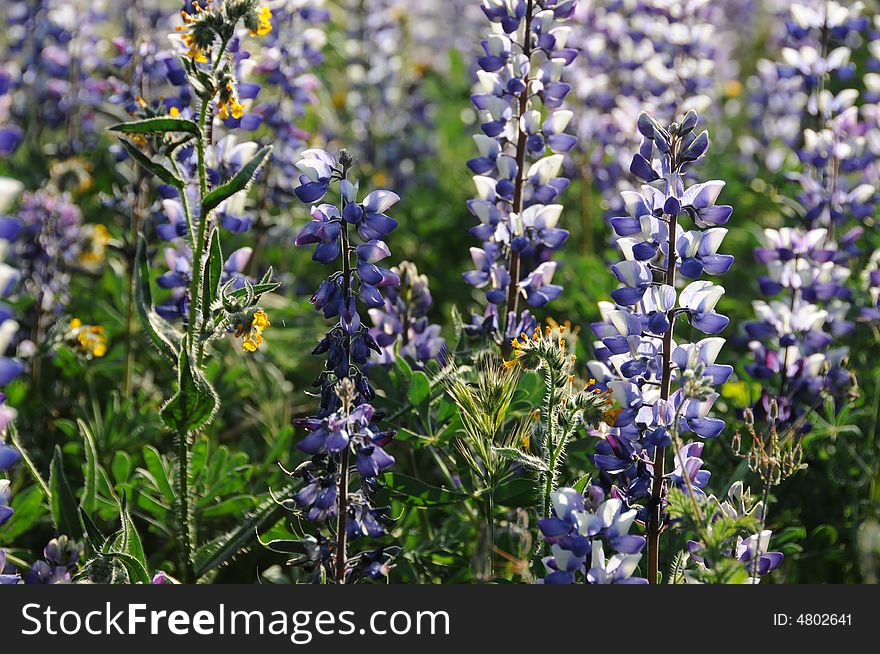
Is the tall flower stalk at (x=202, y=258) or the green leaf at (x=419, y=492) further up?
the tall flower stalk at (x=202, y=258)

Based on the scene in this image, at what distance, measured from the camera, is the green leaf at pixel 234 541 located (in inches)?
102

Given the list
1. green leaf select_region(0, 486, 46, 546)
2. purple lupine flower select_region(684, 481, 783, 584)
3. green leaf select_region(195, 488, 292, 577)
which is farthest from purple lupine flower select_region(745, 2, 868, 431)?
green leaf select_region(0, 486, 46, 546)

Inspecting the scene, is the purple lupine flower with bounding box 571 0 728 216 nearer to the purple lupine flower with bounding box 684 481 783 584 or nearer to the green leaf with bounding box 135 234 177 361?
the purple lupine flower with bounding box 684 481 783 584

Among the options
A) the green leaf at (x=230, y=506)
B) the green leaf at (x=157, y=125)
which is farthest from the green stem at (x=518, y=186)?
the green leaf at (x=157, y=125)

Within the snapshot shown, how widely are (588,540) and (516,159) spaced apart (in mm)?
1348

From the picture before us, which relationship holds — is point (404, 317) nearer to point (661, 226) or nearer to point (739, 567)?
point (661, 226)

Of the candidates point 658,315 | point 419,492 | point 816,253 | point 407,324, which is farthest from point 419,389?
point 816,253

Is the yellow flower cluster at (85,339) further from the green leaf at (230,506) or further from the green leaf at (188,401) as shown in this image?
the green leaf at (188,401)

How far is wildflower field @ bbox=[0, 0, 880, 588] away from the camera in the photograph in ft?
7.54

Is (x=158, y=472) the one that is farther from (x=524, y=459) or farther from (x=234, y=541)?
(x=524, y=459)

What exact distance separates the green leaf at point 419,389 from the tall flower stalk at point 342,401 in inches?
13.0

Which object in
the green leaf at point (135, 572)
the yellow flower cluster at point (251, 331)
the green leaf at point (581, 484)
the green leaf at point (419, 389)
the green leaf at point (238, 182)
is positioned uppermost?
the green leaf at point (238, 182)

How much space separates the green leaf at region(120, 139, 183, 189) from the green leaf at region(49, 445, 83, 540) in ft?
2.54

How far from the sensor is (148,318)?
251 centimetres
